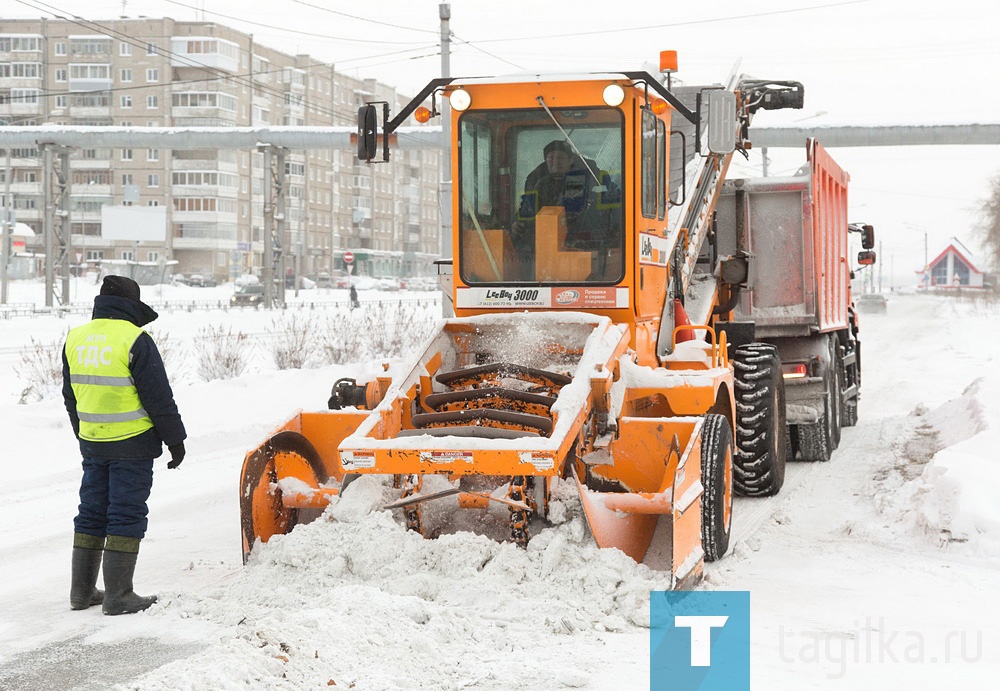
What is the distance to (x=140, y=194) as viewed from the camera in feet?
291

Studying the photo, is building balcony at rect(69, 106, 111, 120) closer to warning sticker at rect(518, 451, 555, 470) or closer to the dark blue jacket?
the dark blue jacket

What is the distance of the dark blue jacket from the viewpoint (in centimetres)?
592

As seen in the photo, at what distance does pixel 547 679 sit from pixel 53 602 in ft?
9.68

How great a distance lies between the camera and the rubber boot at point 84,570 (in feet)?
19.5

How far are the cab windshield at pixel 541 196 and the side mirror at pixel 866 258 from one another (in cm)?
902

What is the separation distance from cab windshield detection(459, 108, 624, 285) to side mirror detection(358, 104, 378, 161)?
0.56 m

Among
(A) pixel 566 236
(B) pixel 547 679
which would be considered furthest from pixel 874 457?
(B) pixel 547 679

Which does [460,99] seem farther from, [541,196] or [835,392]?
[835,392]

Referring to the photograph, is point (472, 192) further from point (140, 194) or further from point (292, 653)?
point (140, 194)

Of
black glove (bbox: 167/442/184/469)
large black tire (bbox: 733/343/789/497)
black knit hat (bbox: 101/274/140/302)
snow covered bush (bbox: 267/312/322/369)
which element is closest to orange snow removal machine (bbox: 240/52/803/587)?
black glove (bbox: 167/442/184/469)

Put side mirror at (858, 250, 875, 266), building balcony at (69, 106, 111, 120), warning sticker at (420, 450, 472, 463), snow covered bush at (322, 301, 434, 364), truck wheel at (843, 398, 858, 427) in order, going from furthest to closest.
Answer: building balcony at (69, 106, 111, 120) < snow covered bush at (322, 301, 434, 364) < side mirror at (858, 250, 875, 266) < truck wheel at (843, 398, 858, 427) < warning sticker at (420, 450, 472, 463)

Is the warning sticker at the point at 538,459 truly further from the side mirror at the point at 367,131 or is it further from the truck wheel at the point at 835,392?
the truck wheel at the point at 835,392

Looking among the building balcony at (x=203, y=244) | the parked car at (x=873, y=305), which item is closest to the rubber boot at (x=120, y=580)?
the parked car at (x=873, y=305)

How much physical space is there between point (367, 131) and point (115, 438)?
2.63 m
